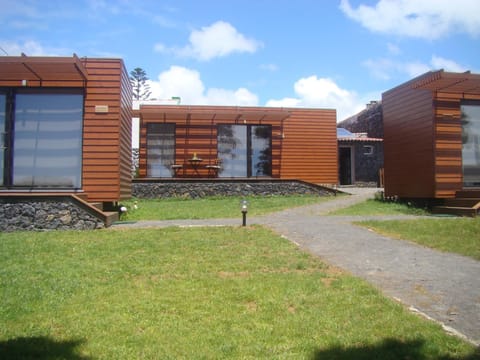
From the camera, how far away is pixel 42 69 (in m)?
9.98

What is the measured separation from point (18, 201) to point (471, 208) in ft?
35.2

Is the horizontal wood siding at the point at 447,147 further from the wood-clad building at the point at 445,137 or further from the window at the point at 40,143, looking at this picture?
the window at the point at 40,143

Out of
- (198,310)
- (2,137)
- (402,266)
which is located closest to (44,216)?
(2,137)

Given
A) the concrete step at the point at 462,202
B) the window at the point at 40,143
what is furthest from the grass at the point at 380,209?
the window at the point at 40,143

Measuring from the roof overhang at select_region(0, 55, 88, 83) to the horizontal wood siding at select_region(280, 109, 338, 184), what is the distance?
11.4 meters

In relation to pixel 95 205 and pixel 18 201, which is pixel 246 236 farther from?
pixel 18 201

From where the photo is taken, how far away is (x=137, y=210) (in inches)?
532

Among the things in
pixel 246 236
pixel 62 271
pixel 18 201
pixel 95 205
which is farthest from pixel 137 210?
pixel 62 271

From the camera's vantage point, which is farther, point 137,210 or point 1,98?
point 137,210

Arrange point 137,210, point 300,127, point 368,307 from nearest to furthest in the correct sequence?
point 368,307 → point 137,210 → point 300,127

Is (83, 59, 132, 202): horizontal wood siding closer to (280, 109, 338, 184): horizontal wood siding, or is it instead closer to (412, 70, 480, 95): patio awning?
(412, 70, 480, 95): patio awning

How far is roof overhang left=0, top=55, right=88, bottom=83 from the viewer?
9578mm

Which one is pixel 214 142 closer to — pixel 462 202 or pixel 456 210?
pixel 462 202

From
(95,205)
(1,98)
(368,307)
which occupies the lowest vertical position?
(368,307)
